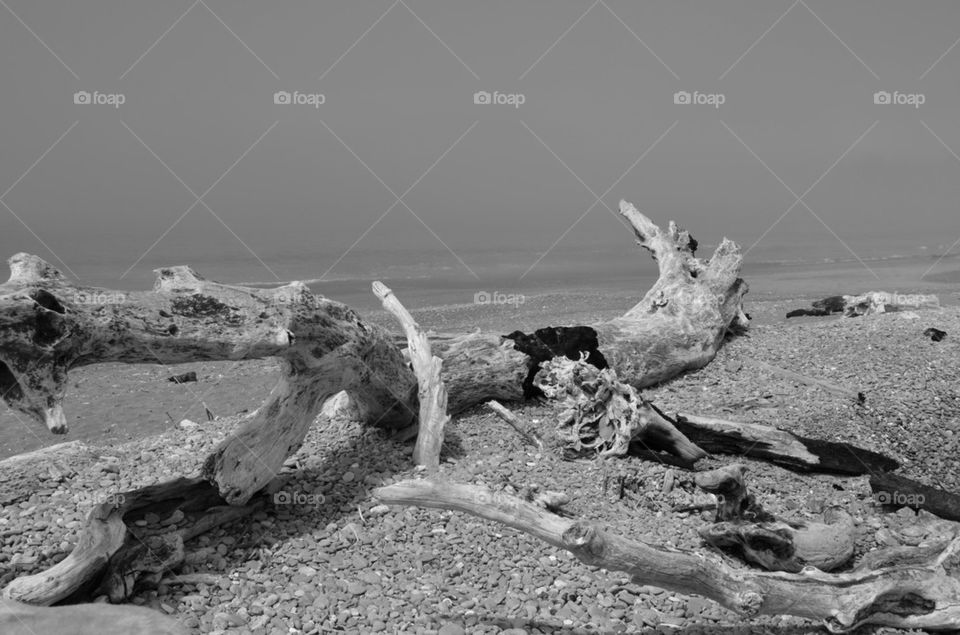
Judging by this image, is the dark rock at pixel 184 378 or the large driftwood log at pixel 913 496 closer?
the large driftwood log at pixel 913 496

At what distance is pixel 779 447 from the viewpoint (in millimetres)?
6129

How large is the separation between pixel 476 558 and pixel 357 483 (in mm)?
1403

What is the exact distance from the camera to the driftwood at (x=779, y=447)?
5.98 meters

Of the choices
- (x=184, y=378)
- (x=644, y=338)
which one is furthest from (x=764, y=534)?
(x=184, y=378)

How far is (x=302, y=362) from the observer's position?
5.16 metres

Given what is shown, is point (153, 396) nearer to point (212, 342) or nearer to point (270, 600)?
point (212, 342)

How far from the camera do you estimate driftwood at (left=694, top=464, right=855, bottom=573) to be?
177 inches

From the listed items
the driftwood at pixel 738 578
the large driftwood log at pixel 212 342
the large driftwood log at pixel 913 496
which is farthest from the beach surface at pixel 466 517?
the large driftwood log at pixel 212 342

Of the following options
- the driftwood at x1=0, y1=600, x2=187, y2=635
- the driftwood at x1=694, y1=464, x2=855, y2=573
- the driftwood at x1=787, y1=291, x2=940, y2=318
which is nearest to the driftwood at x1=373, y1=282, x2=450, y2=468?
the driftwood at x1=694, y1=464, x2=855, y2=573

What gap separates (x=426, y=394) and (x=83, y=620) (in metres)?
3.22

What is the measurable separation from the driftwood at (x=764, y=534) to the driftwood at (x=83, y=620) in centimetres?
313

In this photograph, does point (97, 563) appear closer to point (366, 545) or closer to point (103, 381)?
point (366, 545)

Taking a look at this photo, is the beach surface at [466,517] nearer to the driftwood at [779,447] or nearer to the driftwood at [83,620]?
the driftwood at [779,447]

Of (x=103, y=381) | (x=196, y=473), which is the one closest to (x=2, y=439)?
(x=103, y=381)
